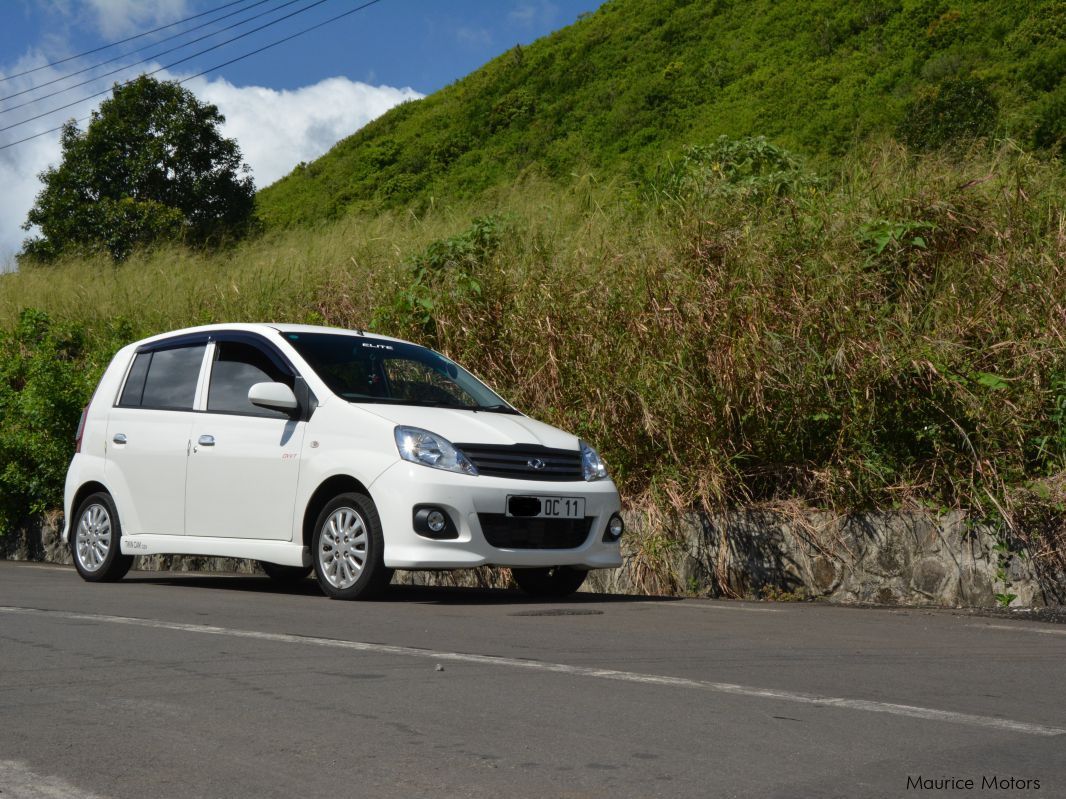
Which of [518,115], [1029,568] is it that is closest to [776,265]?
[1029,568]

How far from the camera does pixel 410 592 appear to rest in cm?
972

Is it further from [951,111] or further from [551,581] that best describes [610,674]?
[951,111]

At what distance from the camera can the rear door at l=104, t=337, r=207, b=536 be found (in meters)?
10.0

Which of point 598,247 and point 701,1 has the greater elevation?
point 701,1

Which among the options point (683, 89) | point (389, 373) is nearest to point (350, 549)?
point (389, 373)

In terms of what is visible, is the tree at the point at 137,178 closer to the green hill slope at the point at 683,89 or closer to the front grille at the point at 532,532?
the green hill slope at the point at 683,89

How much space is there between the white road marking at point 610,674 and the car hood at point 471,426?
2.02 metres

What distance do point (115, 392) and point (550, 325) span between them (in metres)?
3.76

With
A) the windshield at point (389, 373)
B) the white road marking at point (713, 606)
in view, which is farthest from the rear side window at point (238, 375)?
the white road marking at point (713, 606)

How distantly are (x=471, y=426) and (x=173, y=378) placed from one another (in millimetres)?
2805

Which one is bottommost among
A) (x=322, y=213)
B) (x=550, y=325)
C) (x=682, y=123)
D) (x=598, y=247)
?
(x=550, y=325)

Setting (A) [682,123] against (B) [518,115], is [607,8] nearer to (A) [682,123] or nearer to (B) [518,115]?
(B) [518,115]

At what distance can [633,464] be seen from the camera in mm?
10734

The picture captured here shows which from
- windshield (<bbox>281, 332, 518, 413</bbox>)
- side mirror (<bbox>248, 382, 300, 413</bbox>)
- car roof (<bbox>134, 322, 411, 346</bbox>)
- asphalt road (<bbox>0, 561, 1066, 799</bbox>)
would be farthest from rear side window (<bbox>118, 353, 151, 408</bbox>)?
asphalt road (<bbox>0, 561, 1066, 799</bbox>)
